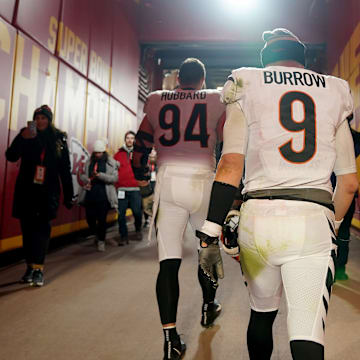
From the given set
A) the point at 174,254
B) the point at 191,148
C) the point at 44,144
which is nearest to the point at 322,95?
the point at 191,148

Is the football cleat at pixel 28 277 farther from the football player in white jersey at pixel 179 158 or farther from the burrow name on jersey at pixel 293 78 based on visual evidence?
the burrow name on jersey at pixel 293 78

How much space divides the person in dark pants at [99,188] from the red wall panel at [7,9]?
1.95m

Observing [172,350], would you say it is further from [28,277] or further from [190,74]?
[28,277]

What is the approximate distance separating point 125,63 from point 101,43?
1484mm

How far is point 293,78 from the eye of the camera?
45.9 inches

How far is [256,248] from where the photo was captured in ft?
3.62

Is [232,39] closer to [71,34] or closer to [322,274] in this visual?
[71,34]

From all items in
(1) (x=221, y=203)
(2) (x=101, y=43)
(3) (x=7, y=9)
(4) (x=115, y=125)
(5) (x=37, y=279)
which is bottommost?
(5) (x=37, y=279)

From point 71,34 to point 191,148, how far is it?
450cm

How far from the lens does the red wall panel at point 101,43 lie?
6.44m

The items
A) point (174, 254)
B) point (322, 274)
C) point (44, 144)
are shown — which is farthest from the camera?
point (44, 144)

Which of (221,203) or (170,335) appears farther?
(170,335)

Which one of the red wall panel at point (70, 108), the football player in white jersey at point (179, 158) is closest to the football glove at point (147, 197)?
the football player in white jersey at point (179, 158)

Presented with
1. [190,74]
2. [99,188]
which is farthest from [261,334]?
[99,188]
